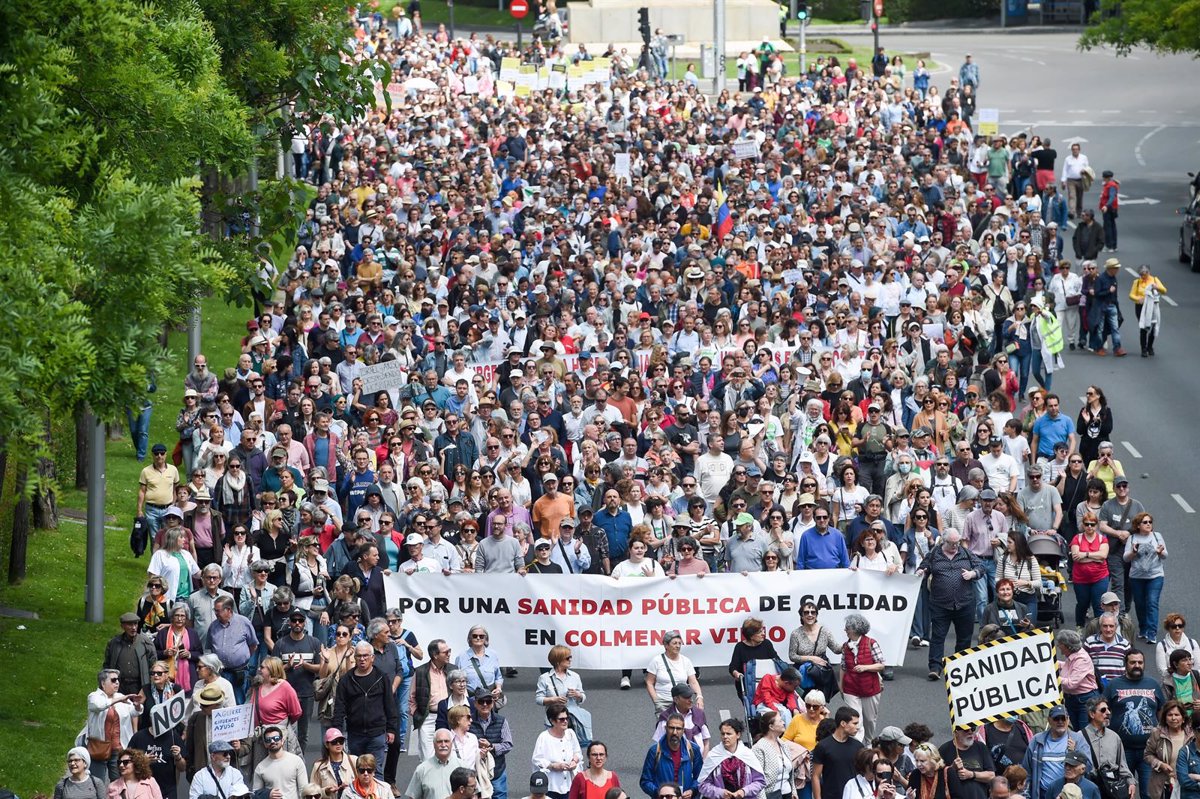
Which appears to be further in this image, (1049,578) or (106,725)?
(1049,578)

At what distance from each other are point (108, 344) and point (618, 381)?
10.3m

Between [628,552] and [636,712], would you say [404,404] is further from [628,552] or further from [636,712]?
[636,712]

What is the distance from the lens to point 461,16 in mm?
90250

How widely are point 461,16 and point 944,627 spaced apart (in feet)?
240

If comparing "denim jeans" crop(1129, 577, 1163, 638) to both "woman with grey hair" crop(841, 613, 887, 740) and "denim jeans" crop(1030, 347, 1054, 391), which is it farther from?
"denim jeans" crop(1030, 347, 1054, 391)

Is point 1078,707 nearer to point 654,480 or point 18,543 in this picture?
point 654,480

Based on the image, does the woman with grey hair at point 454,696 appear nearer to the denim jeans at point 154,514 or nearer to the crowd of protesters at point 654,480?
the crowd of protesters at point 654,480

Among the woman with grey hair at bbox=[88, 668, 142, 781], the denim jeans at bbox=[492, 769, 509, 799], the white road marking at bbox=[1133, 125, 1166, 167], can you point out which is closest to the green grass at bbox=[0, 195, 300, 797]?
the woman with grey hair at bbox=[88, 668, 142, 781]

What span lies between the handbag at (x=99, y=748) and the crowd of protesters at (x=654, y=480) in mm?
124

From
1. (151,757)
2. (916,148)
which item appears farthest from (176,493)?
(916,148)

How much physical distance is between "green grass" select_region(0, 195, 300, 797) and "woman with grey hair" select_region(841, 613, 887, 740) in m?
6.17

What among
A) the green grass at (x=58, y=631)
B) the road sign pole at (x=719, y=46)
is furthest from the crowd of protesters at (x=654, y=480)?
the road sign pole at (x=719, y=46)

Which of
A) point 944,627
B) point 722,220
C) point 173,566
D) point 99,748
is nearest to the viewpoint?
point 99,748

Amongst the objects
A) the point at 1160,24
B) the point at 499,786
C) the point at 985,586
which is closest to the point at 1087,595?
the point at 985,586
